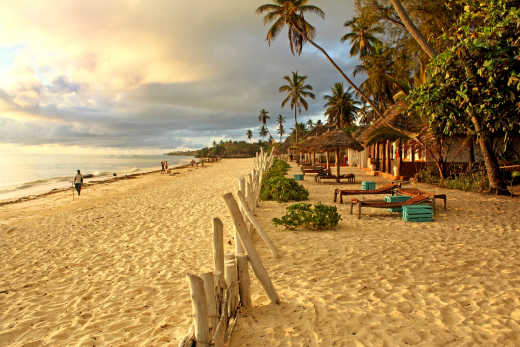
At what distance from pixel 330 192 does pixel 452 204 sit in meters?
4.02

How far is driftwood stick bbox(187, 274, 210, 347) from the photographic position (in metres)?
1.92

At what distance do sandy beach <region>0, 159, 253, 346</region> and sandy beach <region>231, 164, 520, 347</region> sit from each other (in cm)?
98

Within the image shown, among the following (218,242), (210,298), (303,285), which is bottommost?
(303,285)

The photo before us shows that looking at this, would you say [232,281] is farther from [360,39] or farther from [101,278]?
[360,39]

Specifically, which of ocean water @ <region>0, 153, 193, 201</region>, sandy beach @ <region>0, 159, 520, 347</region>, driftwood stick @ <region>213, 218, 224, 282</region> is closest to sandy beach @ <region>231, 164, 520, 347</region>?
sandy beach @ <region>0, 159, 520, 347</region>

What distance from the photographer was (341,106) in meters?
38.0

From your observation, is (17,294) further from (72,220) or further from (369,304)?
(72,220)

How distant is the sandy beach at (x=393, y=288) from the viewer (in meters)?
2.49

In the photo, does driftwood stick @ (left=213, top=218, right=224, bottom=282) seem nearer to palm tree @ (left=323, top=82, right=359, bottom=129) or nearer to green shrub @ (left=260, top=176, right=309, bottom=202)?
green shrub @ (left=260, top=176, right=309, bottom=202)

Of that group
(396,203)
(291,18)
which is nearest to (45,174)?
(291,18)

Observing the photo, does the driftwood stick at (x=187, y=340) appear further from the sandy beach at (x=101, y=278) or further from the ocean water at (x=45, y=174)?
the ocean water at (x=45, y=174)

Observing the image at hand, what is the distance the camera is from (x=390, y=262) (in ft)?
13.6

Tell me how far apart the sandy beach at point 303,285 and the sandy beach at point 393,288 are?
0.01m

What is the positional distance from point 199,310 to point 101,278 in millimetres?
2999
